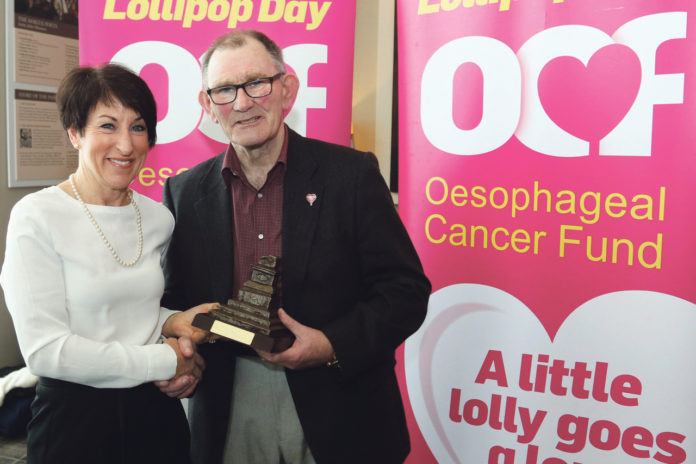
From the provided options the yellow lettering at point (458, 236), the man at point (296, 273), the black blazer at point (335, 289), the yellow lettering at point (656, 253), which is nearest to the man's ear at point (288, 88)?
the man at point (296, 273)

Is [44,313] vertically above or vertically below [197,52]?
below

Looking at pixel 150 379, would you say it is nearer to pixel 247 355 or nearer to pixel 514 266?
pixel 247 355

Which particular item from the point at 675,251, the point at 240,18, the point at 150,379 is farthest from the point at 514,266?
the point at 240,18

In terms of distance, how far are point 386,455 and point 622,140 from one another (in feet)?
4.45

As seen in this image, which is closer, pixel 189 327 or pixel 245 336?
pixel 245 336

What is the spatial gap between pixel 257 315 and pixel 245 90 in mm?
675

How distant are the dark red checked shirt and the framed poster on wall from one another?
10.7 ft

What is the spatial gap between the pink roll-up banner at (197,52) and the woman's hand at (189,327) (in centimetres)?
122

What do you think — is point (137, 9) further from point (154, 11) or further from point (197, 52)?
point (197, 52)

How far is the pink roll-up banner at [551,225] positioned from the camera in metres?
2.06

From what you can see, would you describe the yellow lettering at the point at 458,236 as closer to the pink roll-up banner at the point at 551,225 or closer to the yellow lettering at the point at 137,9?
the pink roll-up banner at the point at 551,225

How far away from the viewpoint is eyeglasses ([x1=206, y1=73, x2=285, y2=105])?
5.74ft

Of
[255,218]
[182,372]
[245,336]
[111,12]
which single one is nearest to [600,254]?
[255,218]

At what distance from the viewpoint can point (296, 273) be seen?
5.54 ft
